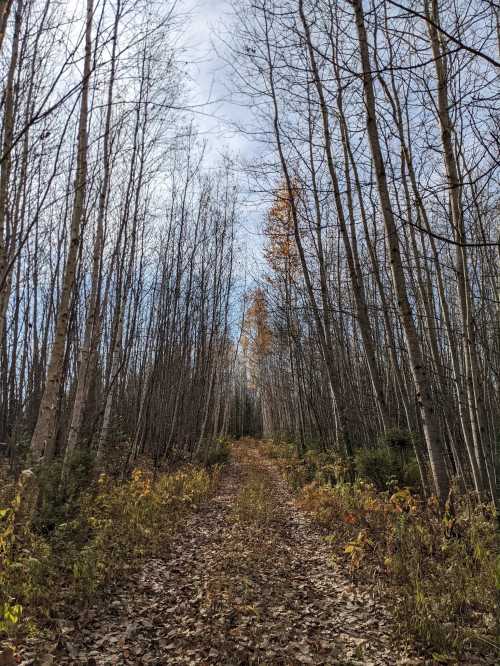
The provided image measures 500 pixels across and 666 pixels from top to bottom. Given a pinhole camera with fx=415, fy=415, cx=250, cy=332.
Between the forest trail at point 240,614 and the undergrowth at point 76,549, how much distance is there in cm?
29

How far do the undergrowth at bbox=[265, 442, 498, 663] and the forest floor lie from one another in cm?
23

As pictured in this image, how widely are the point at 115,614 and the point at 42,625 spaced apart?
614 mm

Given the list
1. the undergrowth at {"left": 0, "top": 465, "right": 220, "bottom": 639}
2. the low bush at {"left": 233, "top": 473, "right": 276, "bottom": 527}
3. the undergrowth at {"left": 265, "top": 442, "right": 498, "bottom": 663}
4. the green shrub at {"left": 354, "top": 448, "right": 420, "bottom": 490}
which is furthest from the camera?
the green shrub at {"left": 354, "top": 448, "right": 420, "bottom": 490}

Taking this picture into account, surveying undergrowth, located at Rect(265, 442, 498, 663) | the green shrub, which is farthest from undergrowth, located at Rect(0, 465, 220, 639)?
the green shrub

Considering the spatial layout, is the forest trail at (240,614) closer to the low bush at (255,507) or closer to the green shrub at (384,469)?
the low bush at (255,507)

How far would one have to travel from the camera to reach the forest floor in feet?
10.2

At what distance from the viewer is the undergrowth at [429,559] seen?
10.1 ft

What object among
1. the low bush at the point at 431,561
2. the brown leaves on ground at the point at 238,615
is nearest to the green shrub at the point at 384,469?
the low bush at the point at 431,561

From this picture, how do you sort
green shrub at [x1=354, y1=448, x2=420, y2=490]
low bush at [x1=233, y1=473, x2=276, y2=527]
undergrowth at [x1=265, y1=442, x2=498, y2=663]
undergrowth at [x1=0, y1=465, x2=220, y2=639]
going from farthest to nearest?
green shrub at [x1=354, y1=448, x2=420, y2=490] < low bush at [x1=233, y1=473, x2=276, y2=527] < undergrowth at [x1=0, y1=465, x2=220, y2=639] < undergrowth at [x1=265, y1=442, x2=498, y2=663]

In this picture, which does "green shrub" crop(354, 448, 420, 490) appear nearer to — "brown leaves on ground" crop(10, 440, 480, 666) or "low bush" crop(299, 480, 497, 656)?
"low bush" crop(299, 480, 497, 656)

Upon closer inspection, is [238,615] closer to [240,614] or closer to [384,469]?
[240,614]

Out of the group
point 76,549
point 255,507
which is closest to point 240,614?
point 76,549

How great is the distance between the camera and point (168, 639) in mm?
3371

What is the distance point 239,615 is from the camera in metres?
3.68
